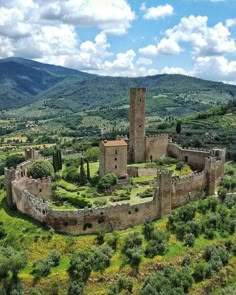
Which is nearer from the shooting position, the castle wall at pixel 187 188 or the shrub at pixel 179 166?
the castle wall at pixel 187 188

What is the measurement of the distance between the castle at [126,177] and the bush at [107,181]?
113 inches

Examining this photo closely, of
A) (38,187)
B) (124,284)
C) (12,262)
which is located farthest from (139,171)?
(12,262)

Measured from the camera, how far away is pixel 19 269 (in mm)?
47969

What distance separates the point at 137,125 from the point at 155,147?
16.4 ft

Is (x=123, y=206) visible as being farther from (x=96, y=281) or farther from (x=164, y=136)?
(x=164, y=136)

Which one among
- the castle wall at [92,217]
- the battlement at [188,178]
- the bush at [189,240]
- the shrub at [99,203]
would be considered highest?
the battlement at [188,178]

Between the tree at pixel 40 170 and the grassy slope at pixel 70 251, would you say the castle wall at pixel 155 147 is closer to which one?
the tree at pixel 40 170

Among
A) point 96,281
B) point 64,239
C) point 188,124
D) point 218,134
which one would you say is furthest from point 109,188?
point 188,124

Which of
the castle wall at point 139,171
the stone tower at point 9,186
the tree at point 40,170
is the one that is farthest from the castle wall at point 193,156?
the stone tower at point 9,186

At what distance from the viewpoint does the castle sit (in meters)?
52.8

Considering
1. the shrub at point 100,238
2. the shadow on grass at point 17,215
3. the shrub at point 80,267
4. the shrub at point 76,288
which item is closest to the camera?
the shrub at point 76,288

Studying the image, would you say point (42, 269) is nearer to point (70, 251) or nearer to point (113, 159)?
point (70, 251)

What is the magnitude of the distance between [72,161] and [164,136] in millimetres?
15437

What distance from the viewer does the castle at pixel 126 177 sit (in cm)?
5281
